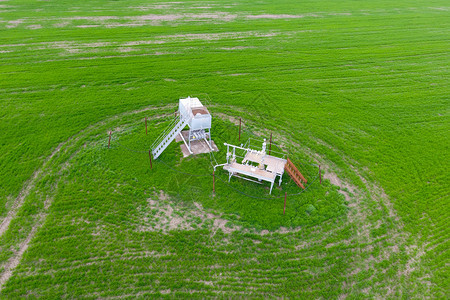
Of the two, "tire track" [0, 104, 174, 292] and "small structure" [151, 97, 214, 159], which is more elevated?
"small structure" [151, 97, 214, 159]

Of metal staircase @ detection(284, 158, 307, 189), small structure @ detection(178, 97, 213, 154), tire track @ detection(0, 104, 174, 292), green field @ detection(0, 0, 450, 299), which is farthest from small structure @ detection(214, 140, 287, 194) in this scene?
tire track @ detection(0, 104, 174, 292)

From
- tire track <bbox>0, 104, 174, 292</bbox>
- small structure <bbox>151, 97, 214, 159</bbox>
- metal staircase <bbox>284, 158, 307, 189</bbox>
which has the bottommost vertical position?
tire track <bbox>0, 104, 174, 292</bbox>

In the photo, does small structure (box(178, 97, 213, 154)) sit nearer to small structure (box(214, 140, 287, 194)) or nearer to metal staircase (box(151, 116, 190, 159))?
metal staircase (box(151, 116, 190, 159))

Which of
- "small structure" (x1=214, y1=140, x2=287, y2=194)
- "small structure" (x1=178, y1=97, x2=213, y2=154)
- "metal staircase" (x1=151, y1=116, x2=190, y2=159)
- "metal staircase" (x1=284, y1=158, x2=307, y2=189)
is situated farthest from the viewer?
"small structure" (x1=178, y1=97, x2=213, y2=154)

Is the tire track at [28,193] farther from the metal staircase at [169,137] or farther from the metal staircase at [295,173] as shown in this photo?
the metal staircase at [295,173]

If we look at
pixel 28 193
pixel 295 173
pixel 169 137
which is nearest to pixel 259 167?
pixel 295 173

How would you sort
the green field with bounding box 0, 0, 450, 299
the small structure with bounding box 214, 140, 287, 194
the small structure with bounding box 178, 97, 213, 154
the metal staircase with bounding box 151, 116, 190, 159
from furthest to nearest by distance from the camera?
the small structure with bounding box 178, 97, 213, 154 → the metal staircase with bounding box 151, 116, 190, 159 → the small structure with bounding box 214, 140, 287, 194 → the green field with bounding box 0, 0, 450, 299
